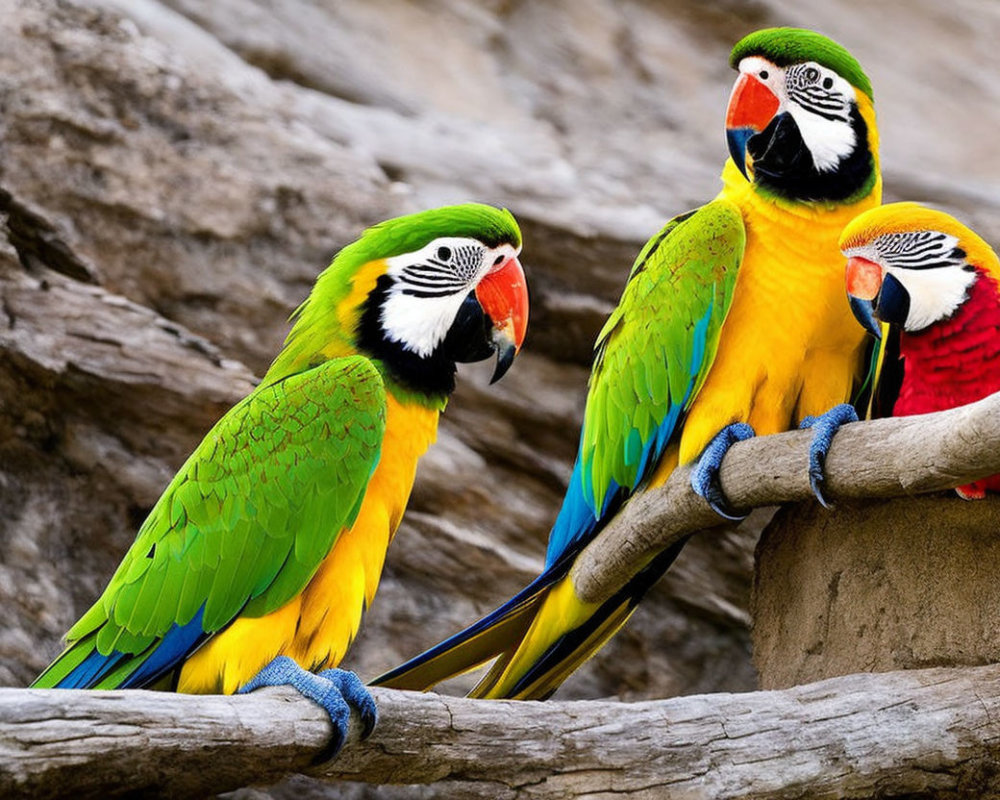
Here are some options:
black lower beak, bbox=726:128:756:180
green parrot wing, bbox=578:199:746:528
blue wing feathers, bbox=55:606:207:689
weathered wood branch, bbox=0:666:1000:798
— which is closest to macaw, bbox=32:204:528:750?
blue wing feathers, bbox=55:606:207:689

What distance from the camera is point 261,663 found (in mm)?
2162

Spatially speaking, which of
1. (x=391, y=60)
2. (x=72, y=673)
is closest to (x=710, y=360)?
(x=72, y=673)

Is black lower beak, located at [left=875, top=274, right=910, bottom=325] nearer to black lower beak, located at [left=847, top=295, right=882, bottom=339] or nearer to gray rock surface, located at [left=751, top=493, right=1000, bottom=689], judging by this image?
black lower beak, located at [left=847, top=295, right=882, bottom=339]

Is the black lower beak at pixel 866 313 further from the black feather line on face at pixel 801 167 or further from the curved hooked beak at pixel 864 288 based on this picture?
the black feather line on face at pixel 801 167

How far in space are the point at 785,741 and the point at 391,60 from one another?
3.44 metres

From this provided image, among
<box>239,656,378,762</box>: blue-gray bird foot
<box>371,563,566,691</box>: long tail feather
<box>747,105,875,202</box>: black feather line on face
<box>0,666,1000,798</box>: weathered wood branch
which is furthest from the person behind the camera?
<box>747,105,875,202</box>: black feather line on face

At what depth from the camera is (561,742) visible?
6.77 ft

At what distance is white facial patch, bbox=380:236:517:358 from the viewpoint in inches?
95.7

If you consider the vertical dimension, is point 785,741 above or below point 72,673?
above

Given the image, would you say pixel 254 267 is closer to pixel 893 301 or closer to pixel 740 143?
pixel 740 143

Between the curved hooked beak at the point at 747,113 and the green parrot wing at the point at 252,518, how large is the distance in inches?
38.0

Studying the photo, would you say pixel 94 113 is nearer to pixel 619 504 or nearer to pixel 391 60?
pixel 391 60

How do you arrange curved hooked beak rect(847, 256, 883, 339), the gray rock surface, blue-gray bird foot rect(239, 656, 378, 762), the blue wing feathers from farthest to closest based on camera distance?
1. curved hooked beak rect(847, 256, 883, 339)
2. the gray rock surface
3. the blue wing feathers
4. blue-gray bird foot rect(239, 656, 378, 762)

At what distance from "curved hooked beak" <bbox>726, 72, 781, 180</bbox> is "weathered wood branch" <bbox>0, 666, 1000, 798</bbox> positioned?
1.13m
